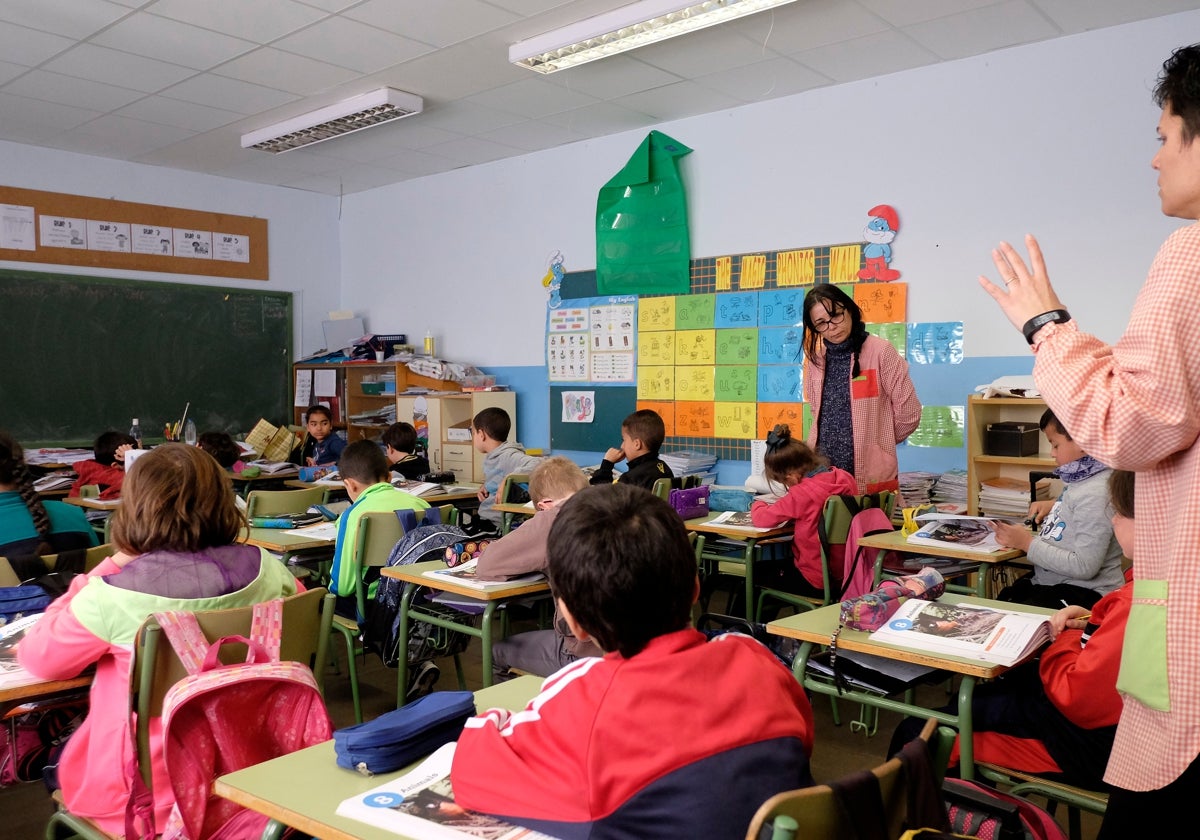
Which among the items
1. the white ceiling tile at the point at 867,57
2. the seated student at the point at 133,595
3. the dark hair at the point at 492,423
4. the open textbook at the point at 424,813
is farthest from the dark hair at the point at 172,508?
the white ceiling tile at the point at 867,57

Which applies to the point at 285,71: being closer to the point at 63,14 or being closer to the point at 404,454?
the point at 63,14

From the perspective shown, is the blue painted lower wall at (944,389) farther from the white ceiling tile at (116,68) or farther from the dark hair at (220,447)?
the white ceiling tile at (116,68)

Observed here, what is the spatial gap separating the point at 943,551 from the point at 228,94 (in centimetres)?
456

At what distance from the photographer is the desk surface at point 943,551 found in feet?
10.4

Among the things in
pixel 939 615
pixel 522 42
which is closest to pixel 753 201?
pixel 522 42

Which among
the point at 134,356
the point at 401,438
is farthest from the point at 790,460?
the point at 134,356

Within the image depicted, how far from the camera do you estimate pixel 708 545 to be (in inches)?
168

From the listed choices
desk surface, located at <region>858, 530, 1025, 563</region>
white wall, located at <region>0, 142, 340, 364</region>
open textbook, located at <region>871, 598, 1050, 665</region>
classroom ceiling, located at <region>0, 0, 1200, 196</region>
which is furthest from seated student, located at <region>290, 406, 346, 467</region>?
open textbook, located at <region>871, 598, 1050, 665</region>

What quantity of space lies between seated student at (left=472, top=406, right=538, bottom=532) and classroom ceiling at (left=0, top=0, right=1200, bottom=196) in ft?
6.13

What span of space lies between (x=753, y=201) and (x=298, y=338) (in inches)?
167

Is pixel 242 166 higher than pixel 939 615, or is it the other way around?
pixel 242 166

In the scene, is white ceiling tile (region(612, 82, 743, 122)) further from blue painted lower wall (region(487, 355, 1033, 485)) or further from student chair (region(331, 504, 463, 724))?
student chair (region(331, 504, 463, 724))

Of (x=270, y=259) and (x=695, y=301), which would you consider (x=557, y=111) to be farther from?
(x=270, y=259)

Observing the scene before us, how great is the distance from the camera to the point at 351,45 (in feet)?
15.2
